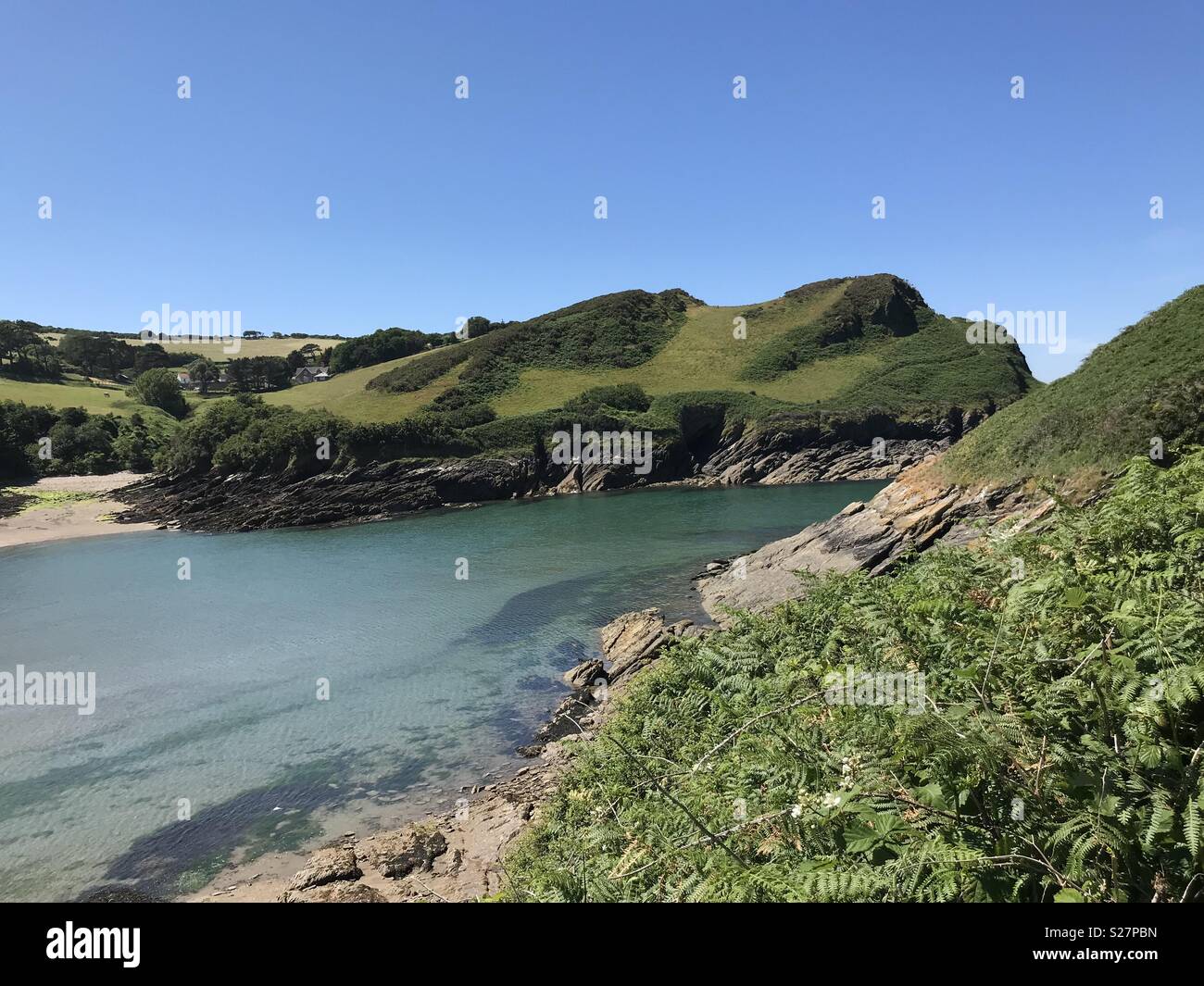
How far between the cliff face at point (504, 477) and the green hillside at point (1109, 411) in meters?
51.9

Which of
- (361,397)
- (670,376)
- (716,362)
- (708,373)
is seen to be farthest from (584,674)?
(716,362)

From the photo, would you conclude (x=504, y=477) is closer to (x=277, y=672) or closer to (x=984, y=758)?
(x=277, y=672)

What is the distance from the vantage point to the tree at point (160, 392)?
111312mm

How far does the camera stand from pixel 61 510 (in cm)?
6906

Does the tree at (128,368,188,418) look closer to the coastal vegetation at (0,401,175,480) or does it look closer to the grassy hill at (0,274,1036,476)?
the grassy hill at (0,274,1036,476)

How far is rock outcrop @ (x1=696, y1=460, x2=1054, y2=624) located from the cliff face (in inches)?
1791

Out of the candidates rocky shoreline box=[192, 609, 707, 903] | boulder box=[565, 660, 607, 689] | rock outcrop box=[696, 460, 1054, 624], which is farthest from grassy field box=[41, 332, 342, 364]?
rocky shoreline box=[192, 609, 707, 903]

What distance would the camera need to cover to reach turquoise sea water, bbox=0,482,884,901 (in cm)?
1653

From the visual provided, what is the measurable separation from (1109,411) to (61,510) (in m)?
85.8

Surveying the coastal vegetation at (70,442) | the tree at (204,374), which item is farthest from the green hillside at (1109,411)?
the tree at (204,374)

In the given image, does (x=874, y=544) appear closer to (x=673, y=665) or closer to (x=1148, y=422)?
(x=1148, y=422)

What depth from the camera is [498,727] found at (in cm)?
2070
